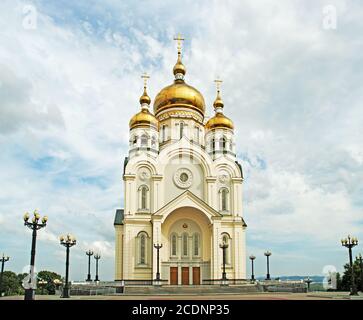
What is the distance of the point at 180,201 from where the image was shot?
36.6 meters

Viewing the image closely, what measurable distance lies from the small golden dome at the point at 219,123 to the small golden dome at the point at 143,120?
5.40 m

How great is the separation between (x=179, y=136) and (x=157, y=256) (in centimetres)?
1289

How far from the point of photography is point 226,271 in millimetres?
37500

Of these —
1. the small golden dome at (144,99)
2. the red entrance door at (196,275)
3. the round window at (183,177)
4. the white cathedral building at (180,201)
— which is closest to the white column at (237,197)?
the white cathedral building at (180,201)

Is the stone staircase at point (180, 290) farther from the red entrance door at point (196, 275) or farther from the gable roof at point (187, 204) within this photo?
the gable roof at point (187, 204)

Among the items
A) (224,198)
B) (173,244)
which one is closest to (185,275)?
(173,244)

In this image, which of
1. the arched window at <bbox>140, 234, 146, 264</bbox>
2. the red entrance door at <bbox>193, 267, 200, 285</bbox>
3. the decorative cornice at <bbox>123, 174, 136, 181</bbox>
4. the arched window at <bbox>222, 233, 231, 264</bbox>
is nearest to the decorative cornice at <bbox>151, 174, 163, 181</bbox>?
the decorative cornice at <bbox>123, 174, 136, 181</bbox>

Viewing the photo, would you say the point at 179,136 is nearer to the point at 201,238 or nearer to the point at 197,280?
the point at 201,238

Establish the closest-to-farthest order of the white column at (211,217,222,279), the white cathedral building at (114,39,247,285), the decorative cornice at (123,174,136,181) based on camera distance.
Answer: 1. the white column at (211,217,222,279)
2. the white cathedral building at (114,39,247,285)
3. the decorative cornice at (123,174,136,181)

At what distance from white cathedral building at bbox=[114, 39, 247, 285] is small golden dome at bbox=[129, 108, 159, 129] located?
0.31 feet

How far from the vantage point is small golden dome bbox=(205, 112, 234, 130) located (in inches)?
1693

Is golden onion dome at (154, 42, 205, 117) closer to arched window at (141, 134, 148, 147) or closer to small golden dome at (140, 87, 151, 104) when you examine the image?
small golden dome at (140, 87, 151, 104)

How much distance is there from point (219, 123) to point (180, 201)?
33.9ft
